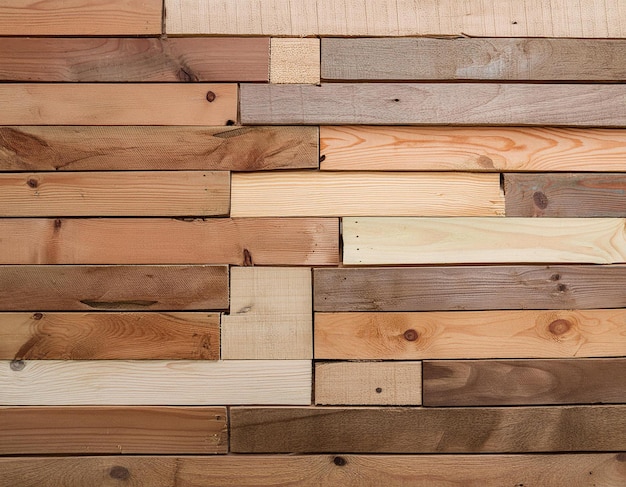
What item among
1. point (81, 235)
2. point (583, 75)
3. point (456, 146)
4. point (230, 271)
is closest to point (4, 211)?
point (81, 235)

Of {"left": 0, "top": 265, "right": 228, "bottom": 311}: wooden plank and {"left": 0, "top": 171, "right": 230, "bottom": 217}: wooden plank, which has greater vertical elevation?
{"left": 0, "top": 171, "right": 230, "bottom": 217}: wooden plank

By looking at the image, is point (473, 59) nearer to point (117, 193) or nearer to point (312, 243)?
point (312, 243)

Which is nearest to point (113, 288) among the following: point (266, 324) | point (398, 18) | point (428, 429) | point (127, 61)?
point (266, 324)

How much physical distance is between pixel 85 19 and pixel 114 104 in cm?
18

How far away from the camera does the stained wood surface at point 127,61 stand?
1035mm

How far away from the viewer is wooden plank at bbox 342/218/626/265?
1.03 meters

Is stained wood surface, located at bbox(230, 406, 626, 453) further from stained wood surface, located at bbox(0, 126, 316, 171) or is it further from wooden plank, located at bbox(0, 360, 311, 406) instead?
stained wood surface, located at bbox(0, 126, 316, 171)

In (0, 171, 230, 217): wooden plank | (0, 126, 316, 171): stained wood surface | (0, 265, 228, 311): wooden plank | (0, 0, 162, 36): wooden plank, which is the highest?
(0, 0, 162, 36): wooden plank

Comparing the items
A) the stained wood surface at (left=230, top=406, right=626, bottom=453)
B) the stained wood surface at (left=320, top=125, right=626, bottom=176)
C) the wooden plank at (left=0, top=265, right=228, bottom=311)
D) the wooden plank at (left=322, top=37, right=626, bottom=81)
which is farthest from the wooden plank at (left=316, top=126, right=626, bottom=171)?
the stained wood surface at (left=230, top=406, right=626, bottom=453)

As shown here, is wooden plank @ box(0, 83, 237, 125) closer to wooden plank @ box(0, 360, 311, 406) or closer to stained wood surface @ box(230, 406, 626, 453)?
wooden plank @ box(0, 360, 311, 406)

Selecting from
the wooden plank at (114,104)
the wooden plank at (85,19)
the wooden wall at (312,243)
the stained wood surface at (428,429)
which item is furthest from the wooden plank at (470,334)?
the wooden plank at (85,19)

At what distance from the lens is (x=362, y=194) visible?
3.40 feet

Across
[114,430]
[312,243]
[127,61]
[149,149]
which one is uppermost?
[127,61]

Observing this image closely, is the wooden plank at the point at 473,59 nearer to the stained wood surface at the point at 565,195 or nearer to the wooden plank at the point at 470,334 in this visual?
the stained wood surface at the point at 565,195
